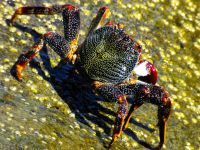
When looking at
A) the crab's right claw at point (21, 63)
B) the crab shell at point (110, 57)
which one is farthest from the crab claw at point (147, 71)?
the crab's right claw at point (21, 63)

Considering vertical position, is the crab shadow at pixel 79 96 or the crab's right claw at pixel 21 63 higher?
the crab's right claw at pixel 21 63

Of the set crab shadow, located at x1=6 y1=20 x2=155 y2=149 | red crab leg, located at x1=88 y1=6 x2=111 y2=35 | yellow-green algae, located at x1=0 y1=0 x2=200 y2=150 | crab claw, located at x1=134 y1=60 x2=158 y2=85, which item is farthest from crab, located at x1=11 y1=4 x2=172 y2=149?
red crab leg, located at x1=88 y1=6 x2=111 y2=35

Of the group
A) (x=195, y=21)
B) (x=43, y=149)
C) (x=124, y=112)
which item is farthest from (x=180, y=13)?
(x=43, y=149)

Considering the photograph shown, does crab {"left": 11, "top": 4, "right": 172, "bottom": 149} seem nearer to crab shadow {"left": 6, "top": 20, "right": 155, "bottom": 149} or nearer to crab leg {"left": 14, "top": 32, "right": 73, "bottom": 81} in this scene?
crab leg {"left": 14, "top": 32, "right": 73, "bottom": 81}

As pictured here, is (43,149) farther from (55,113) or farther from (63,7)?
(63,7)

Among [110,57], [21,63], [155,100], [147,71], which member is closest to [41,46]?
[21,63]

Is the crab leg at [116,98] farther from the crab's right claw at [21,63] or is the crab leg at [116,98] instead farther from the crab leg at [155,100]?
the crab's right claw at [21,63]
